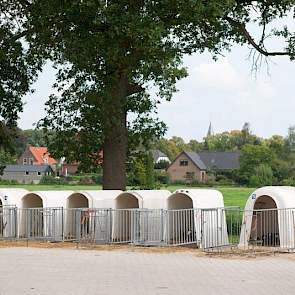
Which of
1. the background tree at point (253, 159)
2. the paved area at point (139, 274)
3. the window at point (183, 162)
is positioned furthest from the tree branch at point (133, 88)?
the window at point (183, 162)

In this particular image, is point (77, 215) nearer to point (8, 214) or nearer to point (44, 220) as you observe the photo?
point (44, 220)

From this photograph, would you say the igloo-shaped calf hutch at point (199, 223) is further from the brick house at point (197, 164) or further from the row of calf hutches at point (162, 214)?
the brick house at point (197, 164)

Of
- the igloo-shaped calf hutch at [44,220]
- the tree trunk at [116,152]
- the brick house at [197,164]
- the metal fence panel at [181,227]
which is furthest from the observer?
the brick house at [197,164]

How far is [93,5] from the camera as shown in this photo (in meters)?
24.3

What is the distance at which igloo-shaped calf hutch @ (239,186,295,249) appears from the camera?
18.9 m

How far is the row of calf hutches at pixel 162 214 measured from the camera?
19.5 m

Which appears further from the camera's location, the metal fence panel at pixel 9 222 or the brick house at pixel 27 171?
the brick house at pixel 27 171

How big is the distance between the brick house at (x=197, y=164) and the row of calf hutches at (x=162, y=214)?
9489cm

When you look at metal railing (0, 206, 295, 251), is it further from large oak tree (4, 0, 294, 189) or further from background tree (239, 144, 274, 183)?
background tree (239, 144, 274, 183)

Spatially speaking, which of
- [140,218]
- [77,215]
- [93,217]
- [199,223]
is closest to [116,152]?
[93,217]

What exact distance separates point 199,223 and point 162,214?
1.14m

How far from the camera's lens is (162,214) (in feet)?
65.0

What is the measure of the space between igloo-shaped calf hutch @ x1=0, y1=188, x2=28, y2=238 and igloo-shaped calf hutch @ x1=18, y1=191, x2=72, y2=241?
254 mm

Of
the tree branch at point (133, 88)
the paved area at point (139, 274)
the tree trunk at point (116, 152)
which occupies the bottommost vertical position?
the paved area at point (139, 274)
